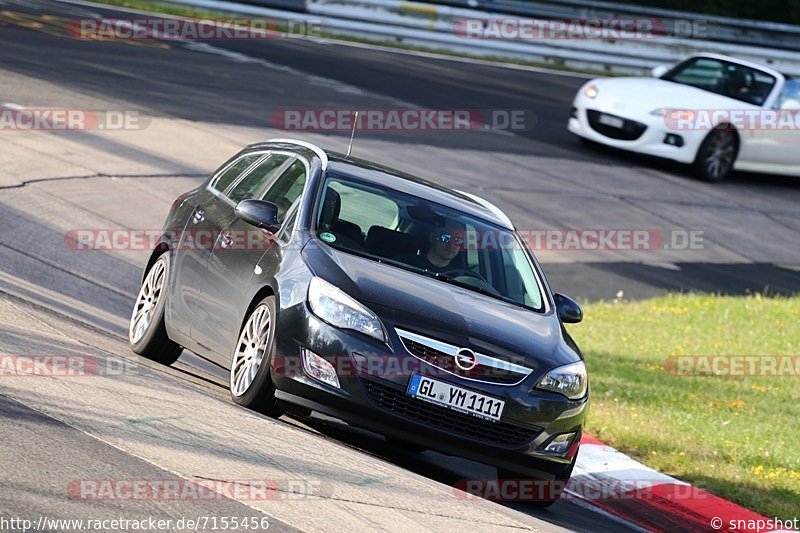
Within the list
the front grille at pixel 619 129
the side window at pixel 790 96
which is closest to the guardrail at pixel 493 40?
the front grille at pixel 619 129

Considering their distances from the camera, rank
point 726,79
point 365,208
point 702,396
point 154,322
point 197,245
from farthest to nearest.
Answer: point 726,79, point 702,396, point 154,322, point 197,245, point 365,208

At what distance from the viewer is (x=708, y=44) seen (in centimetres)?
3119

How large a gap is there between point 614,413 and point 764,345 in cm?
372

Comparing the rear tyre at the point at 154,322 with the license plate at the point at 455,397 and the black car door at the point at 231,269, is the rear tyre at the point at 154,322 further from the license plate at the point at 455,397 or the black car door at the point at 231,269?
the license plate at the point at 455,397

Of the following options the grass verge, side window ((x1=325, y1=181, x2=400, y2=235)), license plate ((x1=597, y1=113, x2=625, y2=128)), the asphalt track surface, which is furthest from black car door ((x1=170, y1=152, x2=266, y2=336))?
license plate ((x1=597, y1=113, x2=625, y2=128))

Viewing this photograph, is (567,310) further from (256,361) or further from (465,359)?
(256,361)

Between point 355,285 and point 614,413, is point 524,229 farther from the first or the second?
point 355,285

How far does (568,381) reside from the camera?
7.90 meters

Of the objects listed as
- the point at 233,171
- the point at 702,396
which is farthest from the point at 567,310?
the point at 702,396

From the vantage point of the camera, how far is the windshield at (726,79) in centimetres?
2214

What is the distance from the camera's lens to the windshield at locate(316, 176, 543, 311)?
332 inches

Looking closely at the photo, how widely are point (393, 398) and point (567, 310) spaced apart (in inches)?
72.1

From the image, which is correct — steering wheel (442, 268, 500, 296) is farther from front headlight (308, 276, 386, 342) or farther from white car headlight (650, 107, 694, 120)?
white car headlight (650, 107, 694, 120)

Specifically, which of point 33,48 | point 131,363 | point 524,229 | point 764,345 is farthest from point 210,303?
point 33,48
